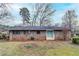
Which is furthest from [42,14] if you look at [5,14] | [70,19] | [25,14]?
[5,14]

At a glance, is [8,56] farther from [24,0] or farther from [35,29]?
[24,0]

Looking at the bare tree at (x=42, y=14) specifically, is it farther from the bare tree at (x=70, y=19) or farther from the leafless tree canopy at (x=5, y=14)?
the leafless tree canopy at (x=5, y=14)

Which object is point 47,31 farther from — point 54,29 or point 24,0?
point 24,0

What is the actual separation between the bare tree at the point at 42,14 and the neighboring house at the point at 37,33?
100 mm

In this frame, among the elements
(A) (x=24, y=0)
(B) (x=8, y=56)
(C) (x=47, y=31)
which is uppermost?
(A) (x=24, y=0)

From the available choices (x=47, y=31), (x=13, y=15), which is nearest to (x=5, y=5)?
(x=13, y=15)

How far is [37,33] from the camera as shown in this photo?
146 inches

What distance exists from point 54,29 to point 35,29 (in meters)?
0.32

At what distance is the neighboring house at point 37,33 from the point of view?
3.70 metres

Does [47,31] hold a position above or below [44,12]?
below

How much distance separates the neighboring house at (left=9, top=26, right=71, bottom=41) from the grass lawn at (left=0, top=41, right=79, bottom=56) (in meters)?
0.08

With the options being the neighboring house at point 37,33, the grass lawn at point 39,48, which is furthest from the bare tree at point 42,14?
the grass lawn at point 39,48

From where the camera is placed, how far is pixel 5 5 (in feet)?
12.2

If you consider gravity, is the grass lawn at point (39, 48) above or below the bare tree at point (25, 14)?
below
